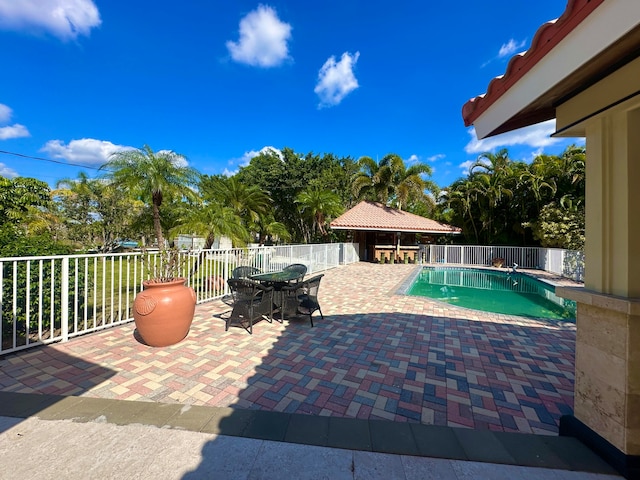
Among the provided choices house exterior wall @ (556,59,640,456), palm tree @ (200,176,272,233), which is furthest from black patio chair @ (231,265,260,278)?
palm tree @ (200,176,272,233)

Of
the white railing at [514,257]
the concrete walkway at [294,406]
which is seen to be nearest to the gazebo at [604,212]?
the concrete walkway at [294,406]

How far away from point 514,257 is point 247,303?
64.8ft

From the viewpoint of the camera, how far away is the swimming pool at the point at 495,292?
809 centimetres

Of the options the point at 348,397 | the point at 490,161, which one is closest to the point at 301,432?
the point at 348,397

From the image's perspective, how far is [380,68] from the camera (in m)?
12.6

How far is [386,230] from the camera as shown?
17406mm

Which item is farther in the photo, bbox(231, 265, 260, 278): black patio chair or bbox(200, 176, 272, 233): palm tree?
bbox(200, 176, 272, 233): palm tree

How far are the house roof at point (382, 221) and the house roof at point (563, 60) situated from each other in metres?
14.6

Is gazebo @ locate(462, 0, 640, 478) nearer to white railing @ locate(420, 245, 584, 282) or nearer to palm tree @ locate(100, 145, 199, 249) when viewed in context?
palm tree @ locate(100, 145, 199, 249)

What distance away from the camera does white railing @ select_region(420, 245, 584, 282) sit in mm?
12714

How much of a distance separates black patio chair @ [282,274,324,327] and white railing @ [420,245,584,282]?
13.1 meters

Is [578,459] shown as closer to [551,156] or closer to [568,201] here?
[568,201]

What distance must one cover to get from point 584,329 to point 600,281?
40cm

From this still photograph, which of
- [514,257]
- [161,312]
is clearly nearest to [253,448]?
[161,312]
